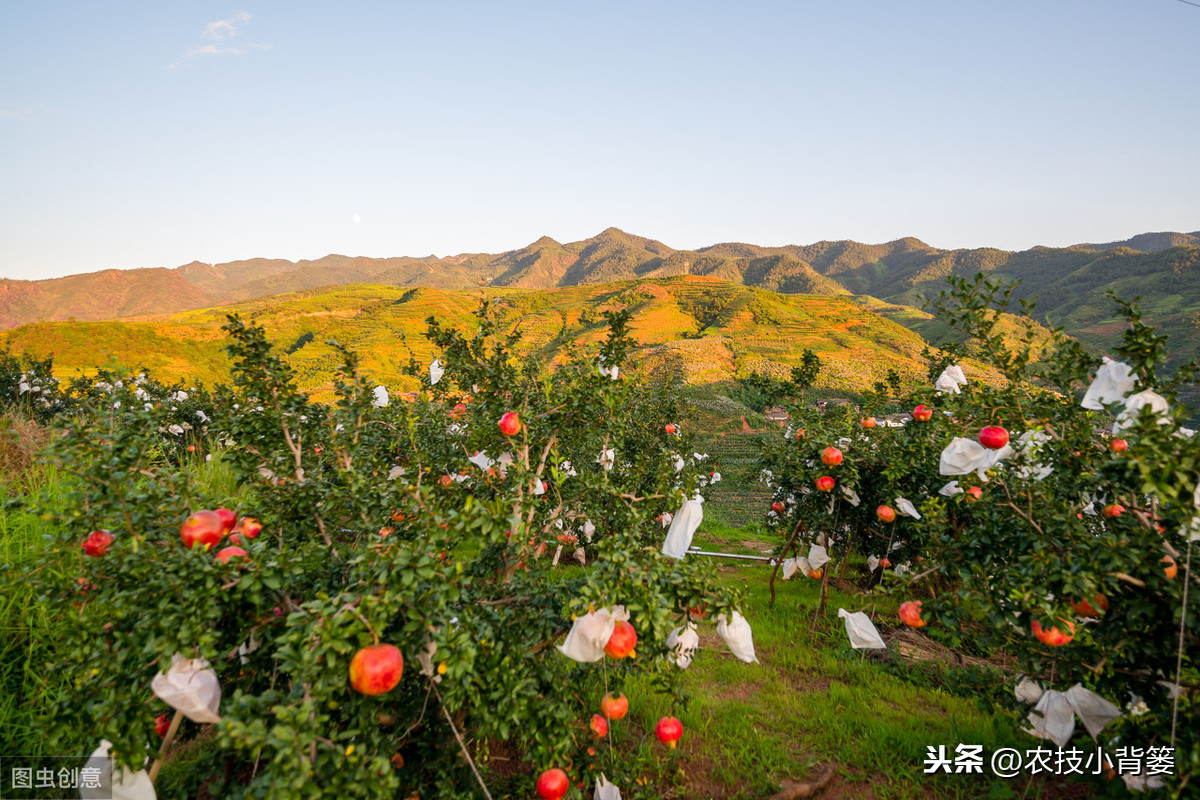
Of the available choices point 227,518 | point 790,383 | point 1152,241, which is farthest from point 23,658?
point 1152,241

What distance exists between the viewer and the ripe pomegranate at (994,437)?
3123mm

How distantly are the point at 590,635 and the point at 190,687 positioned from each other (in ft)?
5.11

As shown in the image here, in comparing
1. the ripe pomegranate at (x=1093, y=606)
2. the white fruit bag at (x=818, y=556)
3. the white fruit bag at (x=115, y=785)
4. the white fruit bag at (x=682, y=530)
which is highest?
the white fruit bag at (x=682, y=530)

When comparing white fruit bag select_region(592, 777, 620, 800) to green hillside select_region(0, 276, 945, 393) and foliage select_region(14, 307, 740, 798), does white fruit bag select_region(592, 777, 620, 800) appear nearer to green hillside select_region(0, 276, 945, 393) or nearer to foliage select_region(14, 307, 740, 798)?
foliage select_region(14, 307, 740, 798)

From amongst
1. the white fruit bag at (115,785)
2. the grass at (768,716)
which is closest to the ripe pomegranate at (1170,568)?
the grass at (768,716)

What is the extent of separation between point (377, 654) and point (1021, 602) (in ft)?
9.86

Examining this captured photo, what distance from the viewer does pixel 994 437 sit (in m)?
3.14

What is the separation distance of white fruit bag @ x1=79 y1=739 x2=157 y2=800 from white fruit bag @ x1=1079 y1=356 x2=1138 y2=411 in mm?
5010

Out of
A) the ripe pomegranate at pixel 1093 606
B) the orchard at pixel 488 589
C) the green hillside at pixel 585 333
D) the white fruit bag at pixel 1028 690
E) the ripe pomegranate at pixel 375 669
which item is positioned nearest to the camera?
the ripe pomegranate at pixel 375 669

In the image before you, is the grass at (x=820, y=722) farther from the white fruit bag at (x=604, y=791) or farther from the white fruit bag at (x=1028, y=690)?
the white fruit bag at (x=604, y=791)

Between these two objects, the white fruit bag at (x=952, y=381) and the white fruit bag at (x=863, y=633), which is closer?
the white fruit bag at (x=952, y=381)

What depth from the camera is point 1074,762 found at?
326 centimetres

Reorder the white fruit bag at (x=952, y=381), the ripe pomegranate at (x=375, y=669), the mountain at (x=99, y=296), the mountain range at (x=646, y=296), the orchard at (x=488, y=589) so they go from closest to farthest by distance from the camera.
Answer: the ripe pomegranate at (x=375, y=669), the orchard at (x=488, y=589), the white fruit bag at (x=952, y=381), the mountain range at (x=646, y=296), the mountain at (x=99, y=296)

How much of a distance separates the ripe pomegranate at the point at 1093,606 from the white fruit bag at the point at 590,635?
7.30 feet
